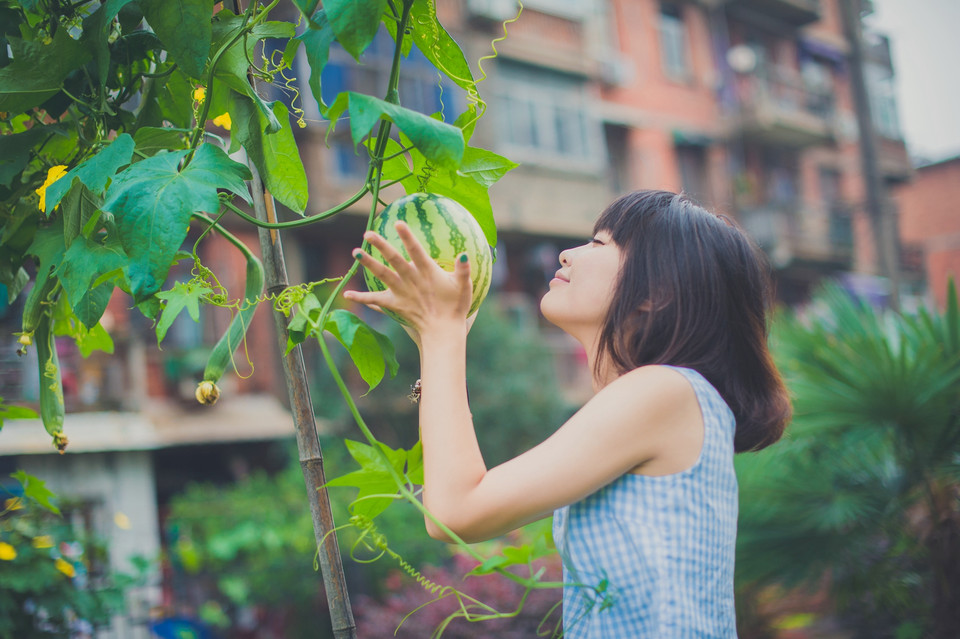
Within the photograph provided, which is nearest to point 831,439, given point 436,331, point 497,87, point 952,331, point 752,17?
point 952,331

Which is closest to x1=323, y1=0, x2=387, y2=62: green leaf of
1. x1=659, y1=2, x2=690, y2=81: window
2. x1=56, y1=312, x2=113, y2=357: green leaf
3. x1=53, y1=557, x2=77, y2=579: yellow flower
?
x1=56, y1=312, x2=113, y2=357: green leaf

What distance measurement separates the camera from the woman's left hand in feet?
3.33

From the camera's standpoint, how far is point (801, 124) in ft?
52.2

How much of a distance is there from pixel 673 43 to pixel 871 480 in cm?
1301

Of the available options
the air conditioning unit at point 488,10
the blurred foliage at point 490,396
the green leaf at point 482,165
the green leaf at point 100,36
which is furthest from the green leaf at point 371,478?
the air conditioning unit at point 488,10

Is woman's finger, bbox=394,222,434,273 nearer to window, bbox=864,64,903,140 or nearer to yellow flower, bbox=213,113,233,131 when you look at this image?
yellow flower, bbox=213,113,233,131

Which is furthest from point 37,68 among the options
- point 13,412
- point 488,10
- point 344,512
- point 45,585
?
point 488,10

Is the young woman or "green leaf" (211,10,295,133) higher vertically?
"green leaf" (211,10,295,133)

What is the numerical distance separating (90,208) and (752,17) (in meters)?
17.6

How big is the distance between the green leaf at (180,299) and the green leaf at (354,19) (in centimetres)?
42

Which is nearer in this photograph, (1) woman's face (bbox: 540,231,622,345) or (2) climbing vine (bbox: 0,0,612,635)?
(2) climbing vine (bbox: 0,0,612,635)

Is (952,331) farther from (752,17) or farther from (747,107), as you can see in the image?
(752,17)

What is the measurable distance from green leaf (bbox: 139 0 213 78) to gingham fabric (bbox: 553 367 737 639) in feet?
2.53

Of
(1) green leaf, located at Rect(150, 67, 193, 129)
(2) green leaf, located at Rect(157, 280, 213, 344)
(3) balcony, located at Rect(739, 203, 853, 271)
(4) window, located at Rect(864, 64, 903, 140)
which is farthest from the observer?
(4) window, located at Rect(864, 64, 903, 140)
